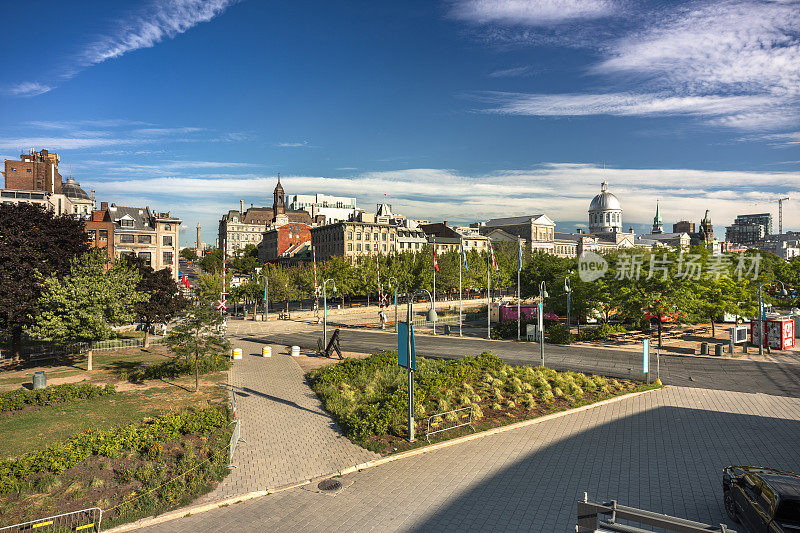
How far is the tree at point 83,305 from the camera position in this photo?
2700 centimetres

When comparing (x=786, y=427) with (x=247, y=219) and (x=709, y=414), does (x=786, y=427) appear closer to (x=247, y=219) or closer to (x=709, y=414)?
(x=709, y=414)

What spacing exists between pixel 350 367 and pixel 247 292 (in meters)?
44.3

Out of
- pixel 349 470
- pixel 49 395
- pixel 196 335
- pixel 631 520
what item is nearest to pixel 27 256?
pixel 49 395

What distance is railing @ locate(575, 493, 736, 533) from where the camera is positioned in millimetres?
7199

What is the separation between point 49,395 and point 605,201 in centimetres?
20044

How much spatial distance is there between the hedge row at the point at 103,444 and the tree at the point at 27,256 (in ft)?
58.9

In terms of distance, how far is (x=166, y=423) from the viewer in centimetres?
1700

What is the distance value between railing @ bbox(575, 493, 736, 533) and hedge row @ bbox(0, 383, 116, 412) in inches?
959

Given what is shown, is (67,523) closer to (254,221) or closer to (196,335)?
(196,335)

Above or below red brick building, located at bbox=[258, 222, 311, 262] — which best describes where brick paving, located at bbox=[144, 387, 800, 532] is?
below

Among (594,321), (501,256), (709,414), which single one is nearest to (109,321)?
(709,414)

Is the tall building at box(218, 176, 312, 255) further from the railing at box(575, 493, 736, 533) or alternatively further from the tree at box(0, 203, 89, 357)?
the railing at box(575, 493, 736, 533)

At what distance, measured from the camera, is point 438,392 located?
21422 millimetres

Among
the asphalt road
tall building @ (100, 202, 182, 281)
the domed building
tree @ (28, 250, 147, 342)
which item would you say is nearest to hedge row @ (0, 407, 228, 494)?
tree @ (28, 250, 147, 342)
